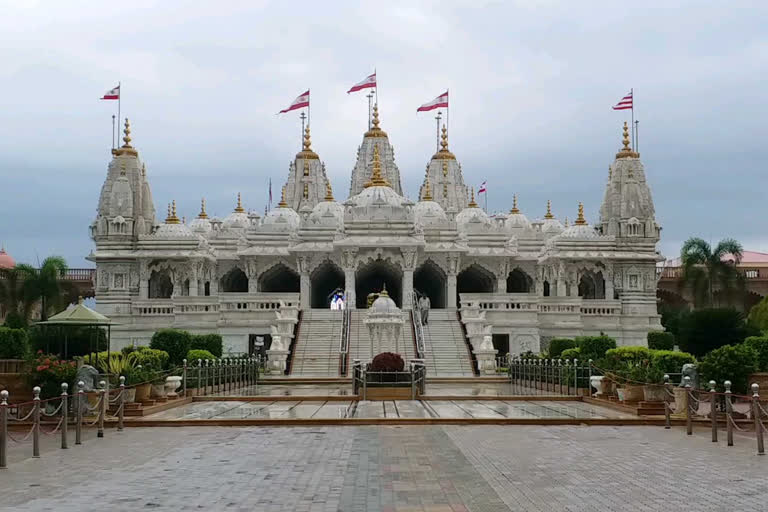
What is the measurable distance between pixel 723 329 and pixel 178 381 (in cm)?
2020

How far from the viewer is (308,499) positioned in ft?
34.4

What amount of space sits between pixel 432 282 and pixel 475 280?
2467 mm

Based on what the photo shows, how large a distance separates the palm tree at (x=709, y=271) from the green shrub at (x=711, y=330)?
2510cm

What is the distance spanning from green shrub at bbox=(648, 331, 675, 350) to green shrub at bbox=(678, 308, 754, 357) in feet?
32.8

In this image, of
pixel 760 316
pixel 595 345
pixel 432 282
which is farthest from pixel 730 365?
pixel 432 282

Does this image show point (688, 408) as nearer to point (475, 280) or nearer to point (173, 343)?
point (173, 343)

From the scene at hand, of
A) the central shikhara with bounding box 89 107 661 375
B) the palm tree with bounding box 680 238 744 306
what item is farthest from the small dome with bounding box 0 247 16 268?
the palm tree with bounding box 680 238 744 306

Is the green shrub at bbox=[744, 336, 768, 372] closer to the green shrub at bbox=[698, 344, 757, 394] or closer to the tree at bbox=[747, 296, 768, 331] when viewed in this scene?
the green shrub at bbox=[698, 344, 757, 394]

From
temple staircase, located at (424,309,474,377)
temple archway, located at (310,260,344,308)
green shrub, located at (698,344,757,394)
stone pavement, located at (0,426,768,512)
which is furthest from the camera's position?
temple archway, located at (310,260,344,308)

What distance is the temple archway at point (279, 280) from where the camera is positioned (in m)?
52.7

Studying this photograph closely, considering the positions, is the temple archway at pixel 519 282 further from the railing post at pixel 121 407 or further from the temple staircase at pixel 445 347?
the railing post at pixel 121 407

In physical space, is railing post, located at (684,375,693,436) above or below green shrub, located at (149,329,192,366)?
below

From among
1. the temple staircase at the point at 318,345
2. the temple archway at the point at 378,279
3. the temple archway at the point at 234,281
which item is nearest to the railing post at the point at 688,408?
the temple staircase at the point at 318,345

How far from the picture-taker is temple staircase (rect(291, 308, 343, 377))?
1403 inches
